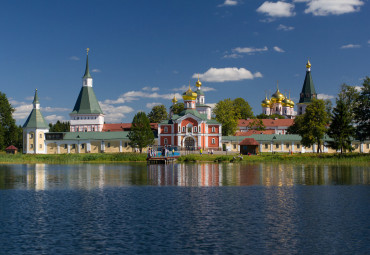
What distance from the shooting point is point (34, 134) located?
98188 millimetres

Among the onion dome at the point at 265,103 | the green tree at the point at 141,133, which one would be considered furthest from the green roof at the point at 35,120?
the onion dome at the point at 265,103

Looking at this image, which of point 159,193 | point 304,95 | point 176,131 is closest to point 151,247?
point 159,193

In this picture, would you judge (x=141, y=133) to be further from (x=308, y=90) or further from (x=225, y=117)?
(x=308, y=90)

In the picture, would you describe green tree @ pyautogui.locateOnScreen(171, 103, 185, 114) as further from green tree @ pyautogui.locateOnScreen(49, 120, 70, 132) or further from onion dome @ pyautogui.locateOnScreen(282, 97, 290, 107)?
onion dome @ pyautogui.locateOnScreen(282, 97, 290, 107)

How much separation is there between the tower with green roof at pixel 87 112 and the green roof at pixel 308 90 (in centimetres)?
7026

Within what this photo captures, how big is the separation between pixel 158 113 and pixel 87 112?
20.5 m

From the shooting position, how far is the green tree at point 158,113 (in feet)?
404

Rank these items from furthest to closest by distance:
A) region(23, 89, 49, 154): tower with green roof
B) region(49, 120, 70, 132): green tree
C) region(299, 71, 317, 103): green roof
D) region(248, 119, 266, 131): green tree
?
region(299, 71, 317, 103): green roof
region(49, 120, 70, 132): green tree
region(248, 119, 266, 131): green tree
region(23, 89, 49, 154): tower with green roof

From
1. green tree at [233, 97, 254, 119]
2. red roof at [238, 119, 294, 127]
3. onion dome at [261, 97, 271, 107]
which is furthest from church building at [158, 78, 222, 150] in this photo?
onion dome at [261, 97, 271, 107]

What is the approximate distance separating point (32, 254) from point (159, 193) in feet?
52.5

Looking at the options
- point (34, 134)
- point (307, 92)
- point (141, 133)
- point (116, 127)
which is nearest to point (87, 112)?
point (116, 127)

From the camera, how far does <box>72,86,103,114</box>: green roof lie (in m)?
115

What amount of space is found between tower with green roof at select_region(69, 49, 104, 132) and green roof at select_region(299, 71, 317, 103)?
70.3 metres

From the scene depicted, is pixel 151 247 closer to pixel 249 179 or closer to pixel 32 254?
pixel 32 254
